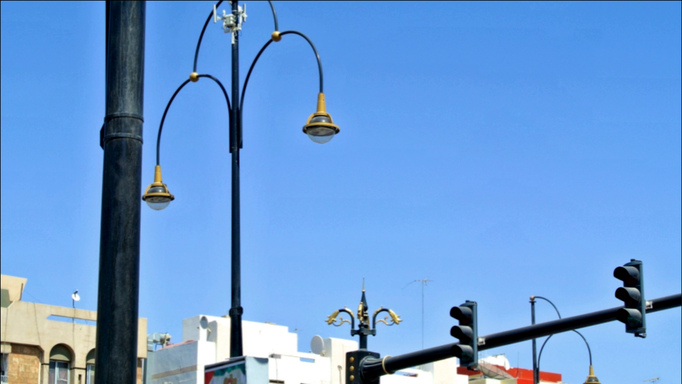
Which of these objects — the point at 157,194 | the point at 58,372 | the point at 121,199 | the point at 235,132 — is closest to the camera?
the point at 121,199

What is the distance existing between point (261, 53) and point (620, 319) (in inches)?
288

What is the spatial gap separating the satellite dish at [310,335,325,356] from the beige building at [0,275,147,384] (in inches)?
410

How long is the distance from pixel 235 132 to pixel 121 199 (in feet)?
33.7

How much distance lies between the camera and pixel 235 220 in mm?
14477

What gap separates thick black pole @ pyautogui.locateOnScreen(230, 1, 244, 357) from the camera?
13406 mm

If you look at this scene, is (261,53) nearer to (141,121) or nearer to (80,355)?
(141,121)

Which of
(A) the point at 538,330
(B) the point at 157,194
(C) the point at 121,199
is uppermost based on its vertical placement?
(B) the point at 157,194

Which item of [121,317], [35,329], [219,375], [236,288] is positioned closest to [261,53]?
[236,288]

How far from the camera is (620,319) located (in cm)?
1205

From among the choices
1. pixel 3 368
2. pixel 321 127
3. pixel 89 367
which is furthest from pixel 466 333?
pixel 89 367

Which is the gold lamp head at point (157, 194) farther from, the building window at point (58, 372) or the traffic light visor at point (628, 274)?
the building window at point (58, 372)

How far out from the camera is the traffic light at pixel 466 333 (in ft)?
42.3

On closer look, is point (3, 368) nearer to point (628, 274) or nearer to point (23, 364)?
point (23, 364)

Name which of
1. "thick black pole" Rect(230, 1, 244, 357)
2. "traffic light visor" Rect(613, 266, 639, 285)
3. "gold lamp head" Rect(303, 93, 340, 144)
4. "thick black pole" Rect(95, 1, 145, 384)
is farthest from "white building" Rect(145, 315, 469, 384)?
"thick black pole" Rect(95, 1, 145, 384)
